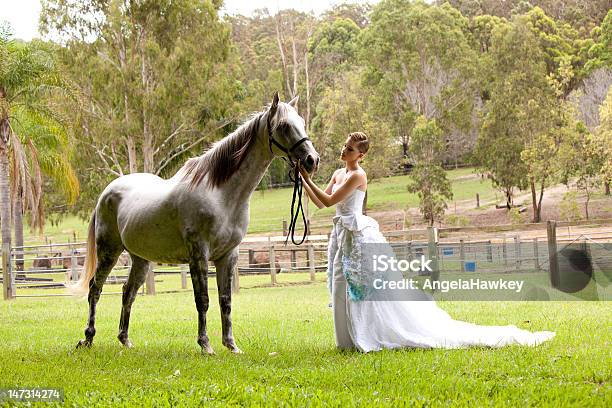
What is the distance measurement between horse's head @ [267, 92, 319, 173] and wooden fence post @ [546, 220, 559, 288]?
355 inches

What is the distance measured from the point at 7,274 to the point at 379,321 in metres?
12.8

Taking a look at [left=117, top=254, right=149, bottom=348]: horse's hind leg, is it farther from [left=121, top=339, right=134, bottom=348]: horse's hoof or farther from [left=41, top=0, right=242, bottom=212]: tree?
[left=41, top=0, right=242, bottom=212]: tree

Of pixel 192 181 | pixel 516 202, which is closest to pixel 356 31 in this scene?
pixel 516 202

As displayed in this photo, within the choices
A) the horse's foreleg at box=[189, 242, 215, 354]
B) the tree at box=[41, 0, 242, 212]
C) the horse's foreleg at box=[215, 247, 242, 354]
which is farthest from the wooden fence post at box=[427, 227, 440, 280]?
the tree at box=[41, 0, 242, 212]

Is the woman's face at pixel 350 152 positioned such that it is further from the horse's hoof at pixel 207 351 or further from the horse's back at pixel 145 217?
the horse's hoof at pixel 207 351

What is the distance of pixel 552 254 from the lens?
1331 centimetres

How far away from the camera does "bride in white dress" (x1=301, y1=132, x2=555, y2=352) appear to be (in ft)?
18.7

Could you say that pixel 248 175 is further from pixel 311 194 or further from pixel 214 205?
pixel 311 194

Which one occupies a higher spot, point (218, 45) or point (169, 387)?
point (218, 45)

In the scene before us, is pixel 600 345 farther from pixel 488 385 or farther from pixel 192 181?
pixel 192 181

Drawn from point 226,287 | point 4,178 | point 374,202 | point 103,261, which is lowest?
point 226,287

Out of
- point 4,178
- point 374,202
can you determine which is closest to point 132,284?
point 4,178

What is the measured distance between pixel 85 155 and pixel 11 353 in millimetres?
22769

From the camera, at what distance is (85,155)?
1102 inches
